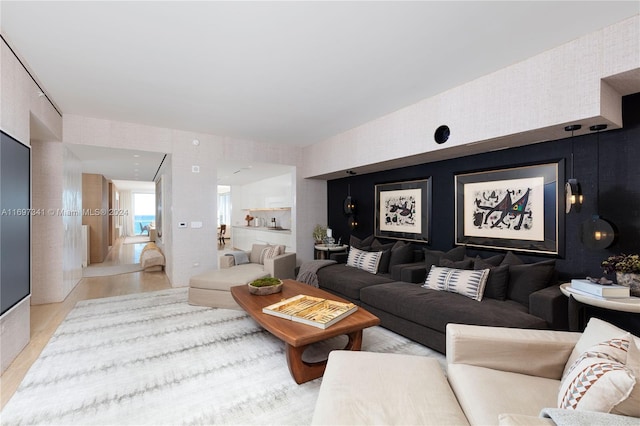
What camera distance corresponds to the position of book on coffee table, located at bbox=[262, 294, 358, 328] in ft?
7.80

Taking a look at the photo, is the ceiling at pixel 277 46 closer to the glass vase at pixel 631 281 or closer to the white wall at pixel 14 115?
the white wall at pixel 14 115

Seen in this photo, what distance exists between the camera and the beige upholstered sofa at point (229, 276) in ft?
12.9

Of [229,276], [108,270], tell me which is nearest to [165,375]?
[229,276]

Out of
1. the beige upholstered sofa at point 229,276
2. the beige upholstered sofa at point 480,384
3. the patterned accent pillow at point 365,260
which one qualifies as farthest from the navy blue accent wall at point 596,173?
the beige upholstered sofa at point 229,276

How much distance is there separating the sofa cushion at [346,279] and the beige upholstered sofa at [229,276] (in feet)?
2.13

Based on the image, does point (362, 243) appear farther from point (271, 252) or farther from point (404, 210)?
point (271, 252)

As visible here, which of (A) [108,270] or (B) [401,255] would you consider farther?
(A) [108,270]

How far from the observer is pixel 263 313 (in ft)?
8.71

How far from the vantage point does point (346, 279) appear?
13.0 ft

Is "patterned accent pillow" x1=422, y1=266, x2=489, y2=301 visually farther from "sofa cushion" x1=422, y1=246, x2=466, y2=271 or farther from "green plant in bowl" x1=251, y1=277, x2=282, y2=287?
"green plant in bowl" x1=251, y1=277, x2=282, y2=287

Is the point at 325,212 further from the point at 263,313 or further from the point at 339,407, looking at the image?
the point at 339,407

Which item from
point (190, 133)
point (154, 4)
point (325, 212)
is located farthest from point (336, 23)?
point (325, 212)

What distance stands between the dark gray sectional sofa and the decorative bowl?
1017 millimetres

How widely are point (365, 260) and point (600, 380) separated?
340 cm
